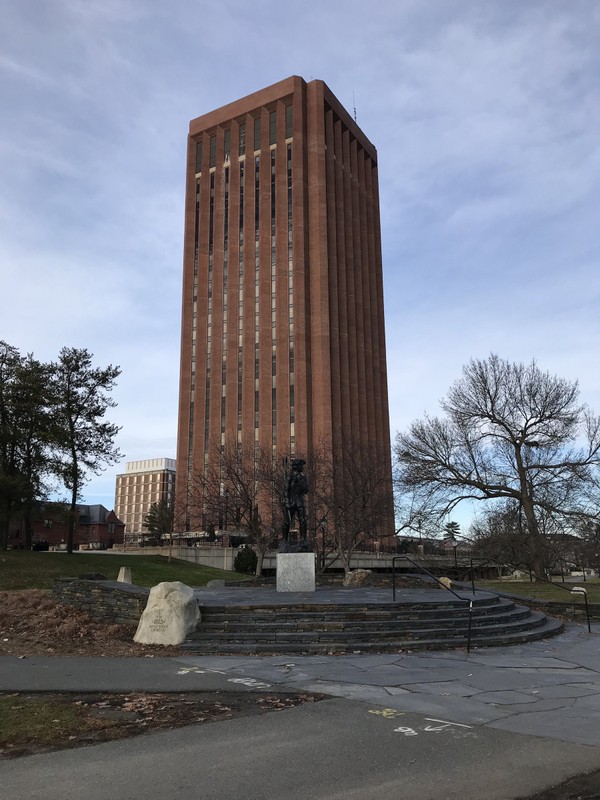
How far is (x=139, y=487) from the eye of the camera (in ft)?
573

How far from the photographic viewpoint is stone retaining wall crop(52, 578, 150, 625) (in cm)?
1250

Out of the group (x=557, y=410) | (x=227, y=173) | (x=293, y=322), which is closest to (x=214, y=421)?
(x=293, y=322)

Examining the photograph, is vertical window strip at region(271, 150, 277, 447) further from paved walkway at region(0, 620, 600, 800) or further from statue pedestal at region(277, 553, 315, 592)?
paved walkway at region(0, 620, 600, 800)

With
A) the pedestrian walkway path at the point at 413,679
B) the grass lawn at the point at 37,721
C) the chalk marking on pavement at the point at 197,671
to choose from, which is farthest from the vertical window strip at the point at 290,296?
the grass lawn at the point at 37,721

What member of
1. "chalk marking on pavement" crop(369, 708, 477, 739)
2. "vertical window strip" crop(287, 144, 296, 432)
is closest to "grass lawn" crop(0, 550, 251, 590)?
"chalk marking on pavement" crop(369, 708, 477, 739)

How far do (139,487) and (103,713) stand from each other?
574ft

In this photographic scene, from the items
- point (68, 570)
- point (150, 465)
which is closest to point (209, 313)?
point (68, 570)

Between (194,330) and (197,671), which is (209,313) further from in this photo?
(197,671)

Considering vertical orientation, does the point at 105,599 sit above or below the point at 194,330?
below

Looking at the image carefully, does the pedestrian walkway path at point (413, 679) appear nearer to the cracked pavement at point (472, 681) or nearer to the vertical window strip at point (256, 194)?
the cracked pavement at point (472, 681)

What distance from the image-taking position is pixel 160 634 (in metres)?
11.4

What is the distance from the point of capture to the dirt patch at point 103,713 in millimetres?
5746

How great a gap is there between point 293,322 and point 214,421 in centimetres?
1702

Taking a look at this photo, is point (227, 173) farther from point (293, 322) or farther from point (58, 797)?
point (58, 797)
